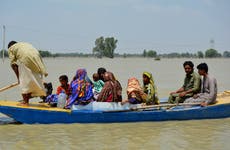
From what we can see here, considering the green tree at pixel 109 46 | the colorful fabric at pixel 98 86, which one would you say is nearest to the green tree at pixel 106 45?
the green tree at pixel 109 46

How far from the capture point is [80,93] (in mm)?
8656

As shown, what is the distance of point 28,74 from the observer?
8516mm

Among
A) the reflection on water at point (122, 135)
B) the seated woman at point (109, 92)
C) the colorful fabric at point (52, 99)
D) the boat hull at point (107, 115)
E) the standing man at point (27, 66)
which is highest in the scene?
the standing man at point (27, 66)

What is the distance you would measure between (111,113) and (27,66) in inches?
67.7

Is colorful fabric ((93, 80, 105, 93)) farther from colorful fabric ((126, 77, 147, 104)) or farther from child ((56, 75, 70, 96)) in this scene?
colorful fabric ((126, 77, 147, 104))

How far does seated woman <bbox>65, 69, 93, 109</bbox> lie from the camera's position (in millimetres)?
8656

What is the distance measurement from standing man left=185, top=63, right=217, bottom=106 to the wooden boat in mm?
132

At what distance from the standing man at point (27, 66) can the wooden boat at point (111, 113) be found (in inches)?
11.8

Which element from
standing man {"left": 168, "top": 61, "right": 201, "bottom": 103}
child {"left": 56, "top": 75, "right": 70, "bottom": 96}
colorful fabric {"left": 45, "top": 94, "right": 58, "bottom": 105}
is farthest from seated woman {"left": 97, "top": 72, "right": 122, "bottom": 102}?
standing man {"left": 168, "top": 61, "right": 201, "bottom": 103}

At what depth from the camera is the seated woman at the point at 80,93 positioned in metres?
8.66


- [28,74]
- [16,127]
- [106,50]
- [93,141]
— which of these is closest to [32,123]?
[16,127]

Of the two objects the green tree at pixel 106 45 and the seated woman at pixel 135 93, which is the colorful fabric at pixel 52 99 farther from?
the green tree at pixel 106 45

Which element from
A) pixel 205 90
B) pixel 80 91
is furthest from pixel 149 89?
pixel 80 91

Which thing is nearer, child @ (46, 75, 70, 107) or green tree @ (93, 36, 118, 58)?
child @ (46, 75, 70, 107)
